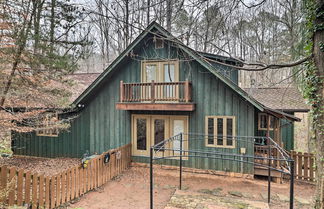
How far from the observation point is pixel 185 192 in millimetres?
6801

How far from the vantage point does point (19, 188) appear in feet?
17.1

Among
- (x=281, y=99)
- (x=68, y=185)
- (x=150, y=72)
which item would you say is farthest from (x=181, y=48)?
(x=281, y=99)

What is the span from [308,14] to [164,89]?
6045 millimetres

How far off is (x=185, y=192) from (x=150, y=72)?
563cm

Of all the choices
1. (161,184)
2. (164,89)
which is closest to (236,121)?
(164,89)

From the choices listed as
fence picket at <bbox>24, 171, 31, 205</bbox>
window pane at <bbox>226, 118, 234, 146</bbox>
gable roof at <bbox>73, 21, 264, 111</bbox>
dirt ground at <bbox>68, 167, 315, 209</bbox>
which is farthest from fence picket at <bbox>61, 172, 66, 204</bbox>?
window pane at <bbox>226, 118, 234, 146</bbox>

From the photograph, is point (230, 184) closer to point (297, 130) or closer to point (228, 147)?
point (228, 147)

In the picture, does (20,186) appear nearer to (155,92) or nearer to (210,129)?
(155,92)

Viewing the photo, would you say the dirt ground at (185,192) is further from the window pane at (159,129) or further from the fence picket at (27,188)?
the window pane at (159,129)

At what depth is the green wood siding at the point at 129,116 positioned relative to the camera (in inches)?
331

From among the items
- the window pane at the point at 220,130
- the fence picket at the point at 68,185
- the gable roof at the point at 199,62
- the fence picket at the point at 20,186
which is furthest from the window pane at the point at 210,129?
the fence picket at the point at 20,186

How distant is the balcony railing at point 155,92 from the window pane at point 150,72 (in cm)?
48

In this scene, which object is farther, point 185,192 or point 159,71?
point 159,71

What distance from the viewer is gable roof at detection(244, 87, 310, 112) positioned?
32.5ft
